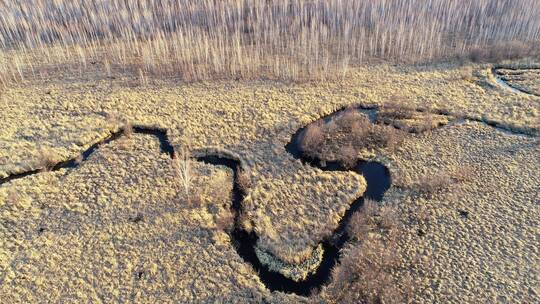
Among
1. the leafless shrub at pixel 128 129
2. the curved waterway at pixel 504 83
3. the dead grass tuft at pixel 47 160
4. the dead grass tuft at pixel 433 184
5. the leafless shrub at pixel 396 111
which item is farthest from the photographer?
the curved waterway at pixel 504 83

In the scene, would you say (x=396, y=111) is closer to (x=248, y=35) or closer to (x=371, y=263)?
(x=371, y=263)

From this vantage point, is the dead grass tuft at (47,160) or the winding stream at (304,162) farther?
the dead grass tuft at (47,160)

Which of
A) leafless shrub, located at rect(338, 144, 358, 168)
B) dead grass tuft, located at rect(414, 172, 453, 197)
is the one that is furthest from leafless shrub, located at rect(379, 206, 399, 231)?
leafless shrub, located at rect(338, 144, 358, 168)

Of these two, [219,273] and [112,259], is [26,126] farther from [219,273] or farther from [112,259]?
[219,273]

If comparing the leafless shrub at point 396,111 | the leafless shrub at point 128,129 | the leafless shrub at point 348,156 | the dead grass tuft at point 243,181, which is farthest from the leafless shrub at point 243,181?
the leafless shrub at point 396,111

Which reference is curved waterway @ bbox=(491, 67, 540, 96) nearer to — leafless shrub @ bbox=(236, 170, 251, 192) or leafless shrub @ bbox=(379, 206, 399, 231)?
leafless shrub @ bbox=(379, 206, 399, 231)

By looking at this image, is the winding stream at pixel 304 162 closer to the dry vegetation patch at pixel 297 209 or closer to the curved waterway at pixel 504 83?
the dry vegetation patch at pixel 297 209

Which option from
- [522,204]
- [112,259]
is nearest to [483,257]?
[522,204]
